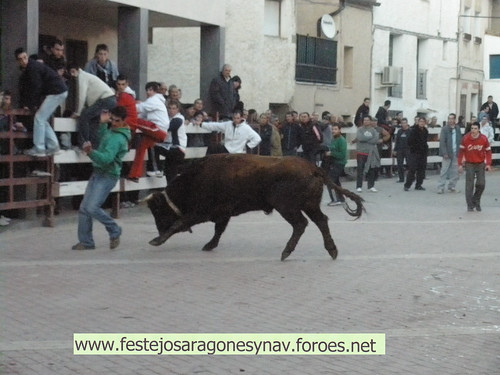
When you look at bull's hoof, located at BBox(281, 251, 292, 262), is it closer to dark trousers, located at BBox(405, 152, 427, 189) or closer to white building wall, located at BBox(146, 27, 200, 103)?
dark trousers, located at BBox(405, 152, 427, 189)

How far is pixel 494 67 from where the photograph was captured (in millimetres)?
47531

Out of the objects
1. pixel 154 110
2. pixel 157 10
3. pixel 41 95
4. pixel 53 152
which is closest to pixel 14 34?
pixel 41 95

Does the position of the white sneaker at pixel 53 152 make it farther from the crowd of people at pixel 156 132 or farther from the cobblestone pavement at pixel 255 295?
the cobblestone pavement at pixel 255 295

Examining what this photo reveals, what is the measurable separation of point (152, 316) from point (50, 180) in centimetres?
662

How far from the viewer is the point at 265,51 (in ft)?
102

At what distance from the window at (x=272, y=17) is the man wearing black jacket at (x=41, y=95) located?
16.6 meters

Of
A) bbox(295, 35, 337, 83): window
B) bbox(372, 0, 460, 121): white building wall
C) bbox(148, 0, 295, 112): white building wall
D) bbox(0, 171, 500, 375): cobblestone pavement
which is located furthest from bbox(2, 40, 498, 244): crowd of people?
bbox(372, 0, 460, 121): white building wall

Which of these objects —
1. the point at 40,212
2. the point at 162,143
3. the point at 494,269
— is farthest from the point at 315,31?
the point at 494,269

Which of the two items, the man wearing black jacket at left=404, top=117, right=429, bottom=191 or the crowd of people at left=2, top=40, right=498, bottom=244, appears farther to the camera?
the man wearing black jacket at left=404, top=117, right=429, bottom=191

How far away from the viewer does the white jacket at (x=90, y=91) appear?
628 inches

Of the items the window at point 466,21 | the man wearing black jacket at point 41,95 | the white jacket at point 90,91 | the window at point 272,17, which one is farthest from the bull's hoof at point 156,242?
the window at point 466,21

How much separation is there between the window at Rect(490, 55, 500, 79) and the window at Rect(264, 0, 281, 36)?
18.2 meters

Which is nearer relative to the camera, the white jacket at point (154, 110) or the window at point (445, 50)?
the white jacket at point (154, 110)

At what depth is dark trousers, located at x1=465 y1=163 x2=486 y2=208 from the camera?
20328mm
